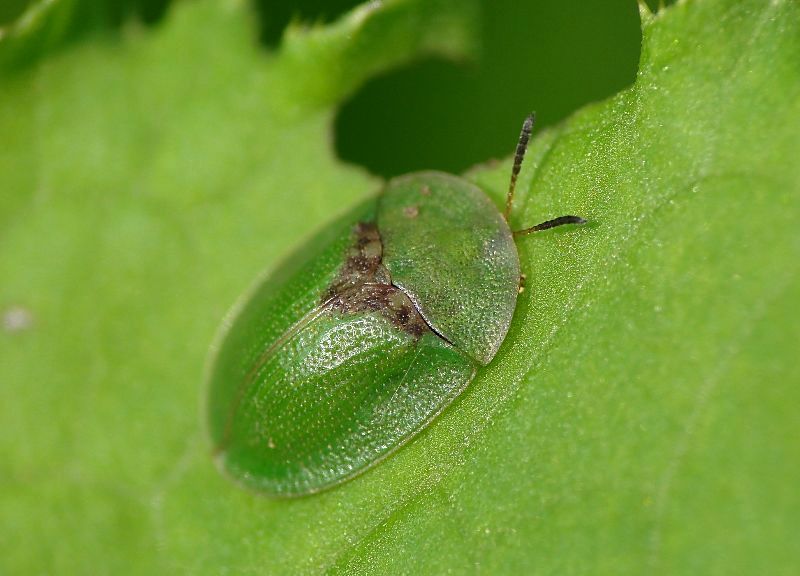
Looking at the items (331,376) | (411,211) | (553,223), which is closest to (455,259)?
(411,211)

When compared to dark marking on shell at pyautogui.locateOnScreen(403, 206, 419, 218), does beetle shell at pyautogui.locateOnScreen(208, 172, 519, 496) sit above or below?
below

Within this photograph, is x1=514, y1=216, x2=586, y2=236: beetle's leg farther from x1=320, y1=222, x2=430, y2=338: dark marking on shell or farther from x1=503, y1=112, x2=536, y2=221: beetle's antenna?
x1=320, y1=222, x2=430, y2=338: dark marking on shell

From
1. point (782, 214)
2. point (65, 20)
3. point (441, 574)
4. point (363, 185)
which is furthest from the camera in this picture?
point (363, 185)

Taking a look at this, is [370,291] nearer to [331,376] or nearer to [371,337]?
[371,337]

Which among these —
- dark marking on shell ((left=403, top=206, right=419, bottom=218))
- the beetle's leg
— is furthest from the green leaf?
dark marking on shell ((left=403, top=206, right=419, bottom=218))

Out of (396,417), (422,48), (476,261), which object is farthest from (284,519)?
(422,48)

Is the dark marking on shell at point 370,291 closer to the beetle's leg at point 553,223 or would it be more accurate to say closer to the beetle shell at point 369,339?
the beetle shell at point 369,339

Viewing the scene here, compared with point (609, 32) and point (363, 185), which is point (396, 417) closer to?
point (363, 185)
